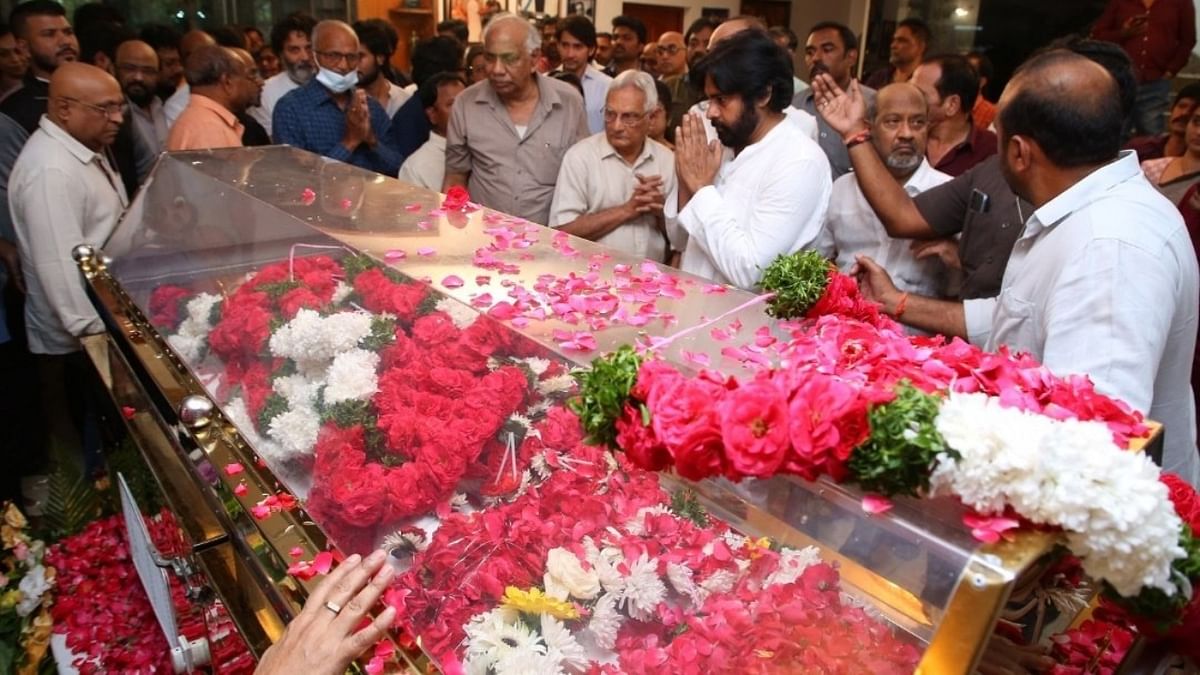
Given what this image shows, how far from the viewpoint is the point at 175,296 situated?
281 centimetres

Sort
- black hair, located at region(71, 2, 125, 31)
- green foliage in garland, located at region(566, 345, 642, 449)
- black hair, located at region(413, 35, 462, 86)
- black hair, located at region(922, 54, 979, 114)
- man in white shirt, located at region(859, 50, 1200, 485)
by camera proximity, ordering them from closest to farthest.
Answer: green foliage in garland, located at region(566, 345, 642, 449)
man in white shirt, located at region(859, 50, 1200, 485)
black hair, located at region(922, 54, 979, 114)
black hair, located at region(413, 35, 462, 86)
black hair, located at region(71, 2, 125, 31)

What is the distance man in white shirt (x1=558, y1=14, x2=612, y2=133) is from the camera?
19.0 ft

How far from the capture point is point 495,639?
1348mm

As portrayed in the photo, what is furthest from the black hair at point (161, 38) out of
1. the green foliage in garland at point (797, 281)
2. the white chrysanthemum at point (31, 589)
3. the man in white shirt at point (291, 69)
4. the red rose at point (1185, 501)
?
the red rose at point (1185, 501)

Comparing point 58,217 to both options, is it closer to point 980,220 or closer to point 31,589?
point 31,589

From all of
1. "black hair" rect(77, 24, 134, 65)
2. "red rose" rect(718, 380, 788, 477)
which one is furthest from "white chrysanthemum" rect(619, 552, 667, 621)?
"black hair" rect(77, 24, 134, 65)

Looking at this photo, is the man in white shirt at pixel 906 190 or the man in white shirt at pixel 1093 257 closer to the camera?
the man in white shirt at pixel 1093 257

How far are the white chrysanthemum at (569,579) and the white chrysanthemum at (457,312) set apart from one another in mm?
694

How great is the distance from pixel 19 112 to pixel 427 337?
3.63 m

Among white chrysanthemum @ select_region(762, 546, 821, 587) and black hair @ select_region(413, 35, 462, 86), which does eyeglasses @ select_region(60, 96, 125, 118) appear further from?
white chrysanthemum @ select_region(762, 546, 821, 587)

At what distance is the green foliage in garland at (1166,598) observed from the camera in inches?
36.5

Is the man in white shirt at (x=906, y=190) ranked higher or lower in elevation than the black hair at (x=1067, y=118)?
lower

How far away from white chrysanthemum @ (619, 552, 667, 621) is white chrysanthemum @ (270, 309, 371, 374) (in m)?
1.00

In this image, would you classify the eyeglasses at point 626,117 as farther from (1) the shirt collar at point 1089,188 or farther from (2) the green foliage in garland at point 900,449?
(2) the green foliage in garland at point 900,449
